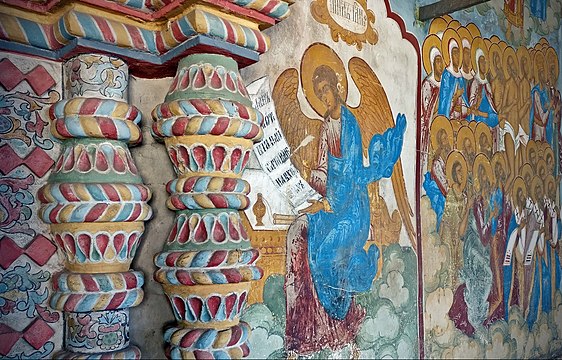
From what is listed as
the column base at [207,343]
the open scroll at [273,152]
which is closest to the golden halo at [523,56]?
the open scroll at [273,152]

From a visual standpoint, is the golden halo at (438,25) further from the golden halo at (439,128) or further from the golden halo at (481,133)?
the golden halo at (481,133)

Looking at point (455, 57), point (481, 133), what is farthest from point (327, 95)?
point (481, 133)

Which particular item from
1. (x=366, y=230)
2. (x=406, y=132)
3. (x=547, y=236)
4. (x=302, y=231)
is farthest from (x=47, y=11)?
(x=547, y=236)

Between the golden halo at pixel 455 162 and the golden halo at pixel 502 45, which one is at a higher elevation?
the golden halo at pixel 502 45

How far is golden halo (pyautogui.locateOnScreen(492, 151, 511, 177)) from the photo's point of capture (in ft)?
10.8

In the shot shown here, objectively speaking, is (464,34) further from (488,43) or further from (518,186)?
(518,186)

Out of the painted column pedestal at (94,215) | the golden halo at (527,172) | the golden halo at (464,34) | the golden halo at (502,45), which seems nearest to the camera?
the painted column pedestal at (94,215)

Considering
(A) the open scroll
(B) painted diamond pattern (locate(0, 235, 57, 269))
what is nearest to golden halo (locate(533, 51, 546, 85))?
(A) the open scroll

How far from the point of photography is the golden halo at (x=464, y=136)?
304 cm

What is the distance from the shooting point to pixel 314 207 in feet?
7.25

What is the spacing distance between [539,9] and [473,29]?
1.01 meters

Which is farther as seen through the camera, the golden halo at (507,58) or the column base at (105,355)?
the golden halo at (507,58)

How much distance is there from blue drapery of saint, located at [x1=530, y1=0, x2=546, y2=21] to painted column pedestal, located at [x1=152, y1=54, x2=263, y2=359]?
298 centimetres

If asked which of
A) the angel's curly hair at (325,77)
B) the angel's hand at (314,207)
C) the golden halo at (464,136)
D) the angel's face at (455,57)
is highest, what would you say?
the angel's face at (455,57)
